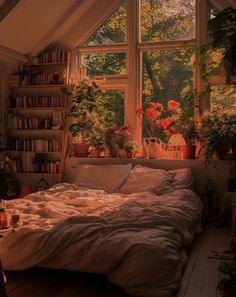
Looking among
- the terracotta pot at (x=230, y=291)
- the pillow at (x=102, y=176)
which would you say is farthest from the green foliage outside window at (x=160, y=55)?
the terracotta pot at (x=230, y=291)

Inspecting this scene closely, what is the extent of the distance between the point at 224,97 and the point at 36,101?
2.86 m

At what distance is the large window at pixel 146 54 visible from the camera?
6.08 m

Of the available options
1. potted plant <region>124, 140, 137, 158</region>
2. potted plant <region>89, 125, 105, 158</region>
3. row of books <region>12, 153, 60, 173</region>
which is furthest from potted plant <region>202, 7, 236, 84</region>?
row of books <region>12, 153, 60, 173</region>

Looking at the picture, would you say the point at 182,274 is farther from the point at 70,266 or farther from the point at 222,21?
the point at 222,21

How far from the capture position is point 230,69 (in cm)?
480

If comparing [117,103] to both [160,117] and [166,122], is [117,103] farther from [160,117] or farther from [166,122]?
[166,122]

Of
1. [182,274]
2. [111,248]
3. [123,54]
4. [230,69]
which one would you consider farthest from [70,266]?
[123,54]

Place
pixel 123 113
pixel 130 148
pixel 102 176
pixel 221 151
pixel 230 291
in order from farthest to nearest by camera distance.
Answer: pixel 123 113 < pixel 130 148 < pixel 102 176 < pixel 221 151 < pixel 230 291

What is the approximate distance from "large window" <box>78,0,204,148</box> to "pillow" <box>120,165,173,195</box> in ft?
2.91

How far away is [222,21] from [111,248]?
10.1ft

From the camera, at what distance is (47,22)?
6.04 metres

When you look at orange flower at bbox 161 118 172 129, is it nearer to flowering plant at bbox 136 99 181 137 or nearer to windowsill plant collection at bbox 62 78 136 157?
flowering plant at bbox 136 99 181 137

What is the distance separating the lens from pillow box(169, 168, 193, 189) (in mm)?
5273

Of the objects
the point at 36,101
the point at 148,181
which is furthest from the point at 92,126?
the point at 148,181
